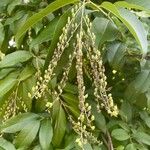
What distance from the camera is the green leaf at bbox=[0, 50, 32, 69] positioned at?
1111 mm

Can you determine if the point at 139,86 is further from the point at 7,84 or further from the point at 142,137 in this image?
the point at 7,84

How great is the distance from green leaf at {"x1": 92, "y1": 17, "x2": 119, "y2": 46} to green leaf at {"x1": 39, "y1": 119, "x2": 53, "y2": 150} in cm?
29

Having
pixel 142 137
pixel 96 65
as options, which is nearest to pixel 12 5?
pixel 96 65

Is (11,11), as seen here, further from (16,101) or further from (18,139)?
(18,139)

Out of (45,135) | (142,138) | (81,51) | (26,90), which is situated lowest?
(142,138)

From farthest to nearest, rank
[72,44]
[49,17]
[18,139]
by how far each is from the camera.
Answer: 1. [49,17]
2. [18,139]
3. [72,44]

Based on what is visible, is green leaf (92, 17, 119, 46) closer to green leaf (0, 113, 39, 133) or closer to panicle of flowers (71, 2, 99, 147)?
panicle of flowers (71, 2, 99, 147)

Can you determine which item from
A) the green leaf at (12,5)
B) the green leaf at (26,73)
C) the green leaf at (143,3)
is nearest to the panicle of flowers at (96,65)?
the green leaf at (143,3)

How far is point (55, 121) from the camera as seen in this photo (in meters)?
1.08

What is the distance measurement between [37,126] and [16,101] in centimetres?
10

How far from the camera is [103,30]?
38.5 inches

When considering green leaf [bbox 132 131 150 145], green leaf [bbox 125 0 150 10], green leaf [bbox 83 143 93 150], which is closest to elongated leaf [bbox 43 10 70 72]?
green leaf [bbox 125 0 150 10]

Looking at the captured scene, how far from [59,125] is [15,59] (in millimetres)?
224

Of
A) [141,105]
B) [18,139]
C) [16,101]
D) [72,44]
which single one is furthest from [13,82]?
[141,105]
